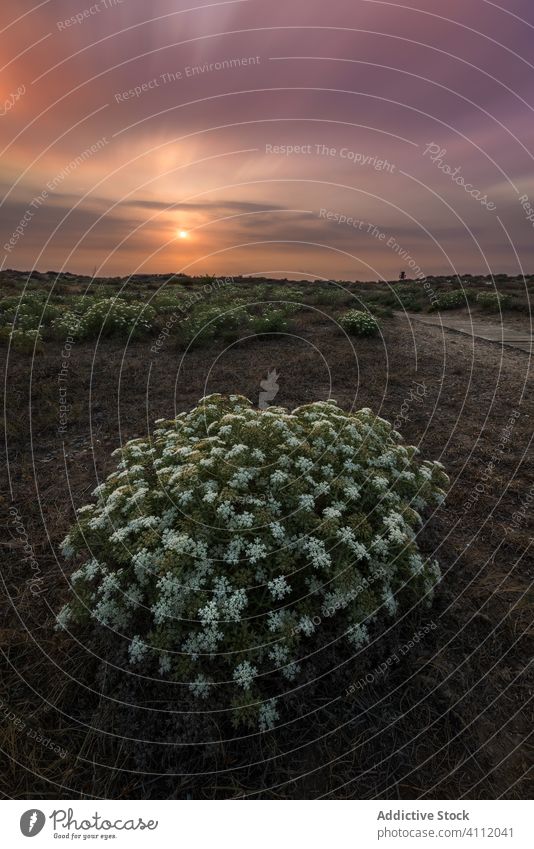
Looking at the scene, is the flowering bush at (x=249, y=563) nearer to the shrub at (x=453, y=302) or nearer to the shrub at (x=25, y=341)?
the shrub at (x=25, y=341)

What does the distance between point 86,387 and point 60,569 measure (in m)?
8.00

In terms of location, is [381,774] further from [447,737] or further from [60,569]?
[60,569]

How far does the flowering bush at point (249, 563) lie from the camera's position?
3.65m

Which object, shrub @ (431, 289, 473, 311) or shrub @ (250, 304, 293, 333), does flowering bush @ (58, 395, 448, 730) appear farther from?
shrub @ (431, 289, 473, 311)

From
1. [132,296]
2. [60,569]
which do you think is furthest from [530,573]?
[132,296]

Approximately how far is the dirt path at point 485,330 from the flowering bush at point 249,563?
16.7m

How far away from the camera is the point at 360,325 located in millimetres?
19047

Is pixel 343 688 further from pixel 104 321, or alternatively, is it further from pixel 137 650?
pixel 104 321

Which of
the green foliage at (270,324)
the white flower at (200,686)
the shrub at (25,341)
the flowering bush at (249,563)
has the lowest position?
the white flower at (200,686)

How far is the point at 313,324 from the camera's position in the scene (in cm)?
2144

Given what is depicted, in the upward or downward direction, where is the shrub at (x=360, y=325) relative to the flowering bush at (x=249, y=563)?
upward

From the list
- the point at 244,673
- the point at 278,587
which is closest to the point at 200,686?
the point at 244,673

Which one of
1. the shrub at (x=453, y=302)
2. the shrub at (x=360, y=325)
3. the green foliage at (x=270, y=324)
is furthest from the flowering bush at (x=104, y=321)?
the shrub at (x=453, y=302)

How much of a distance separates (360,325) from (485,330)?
8.70m
